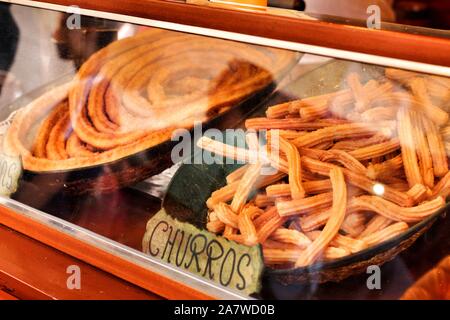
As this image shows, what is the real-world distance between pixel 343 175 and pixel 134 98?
657 mm

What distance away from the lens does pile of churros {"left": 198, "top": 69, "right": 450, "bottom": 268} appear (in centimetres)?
108

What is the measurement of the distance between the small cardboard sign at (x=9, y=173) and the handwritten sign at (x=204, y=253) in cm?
44

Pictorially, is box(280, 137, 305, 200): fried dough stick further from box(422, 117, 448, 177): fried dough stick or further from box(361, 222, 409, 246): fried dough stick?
box(422, 117, 448, 177): fried dough stick

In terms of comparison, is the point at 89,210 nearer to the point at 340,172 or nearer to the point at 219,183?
the point at 219,183

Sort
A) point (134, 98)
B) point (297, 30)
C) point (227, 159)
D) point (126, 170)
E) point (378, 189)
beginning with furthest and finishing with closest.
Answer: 1. point (134, 98)
2. point (126, 170)
3. point (227, 159)
4. point (378, 189)
5. point (297, 30)

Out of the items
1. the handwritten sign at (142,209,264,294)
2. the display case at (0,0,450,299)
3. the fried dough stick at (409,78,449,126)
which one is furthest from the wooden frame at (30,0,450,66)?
the handwritten sign at (142,209,264,294)

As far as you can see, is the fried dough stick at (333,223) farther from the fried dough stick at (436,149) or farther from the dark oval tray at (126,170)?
the dark oval tray at (126,170)

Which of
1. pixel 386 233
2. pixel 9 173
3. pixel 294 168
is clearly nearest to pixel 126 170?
pixel 9 173

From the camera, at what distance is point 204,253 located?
1.11 m

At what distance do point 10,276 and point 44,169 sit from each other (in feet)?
1.03

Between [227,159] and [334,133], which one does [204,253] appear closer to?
[227,159]

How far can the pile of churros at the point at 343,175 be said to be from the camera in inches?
42.7

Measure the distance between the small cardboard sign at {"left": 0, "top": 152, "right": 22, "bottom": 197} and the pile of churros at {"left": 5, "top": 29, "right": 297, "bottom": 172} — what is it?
2 cm

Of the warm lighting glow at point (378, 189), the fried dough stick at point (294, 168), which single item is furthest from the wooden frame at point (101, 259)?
the warm lighting glow at point (378, 189)
